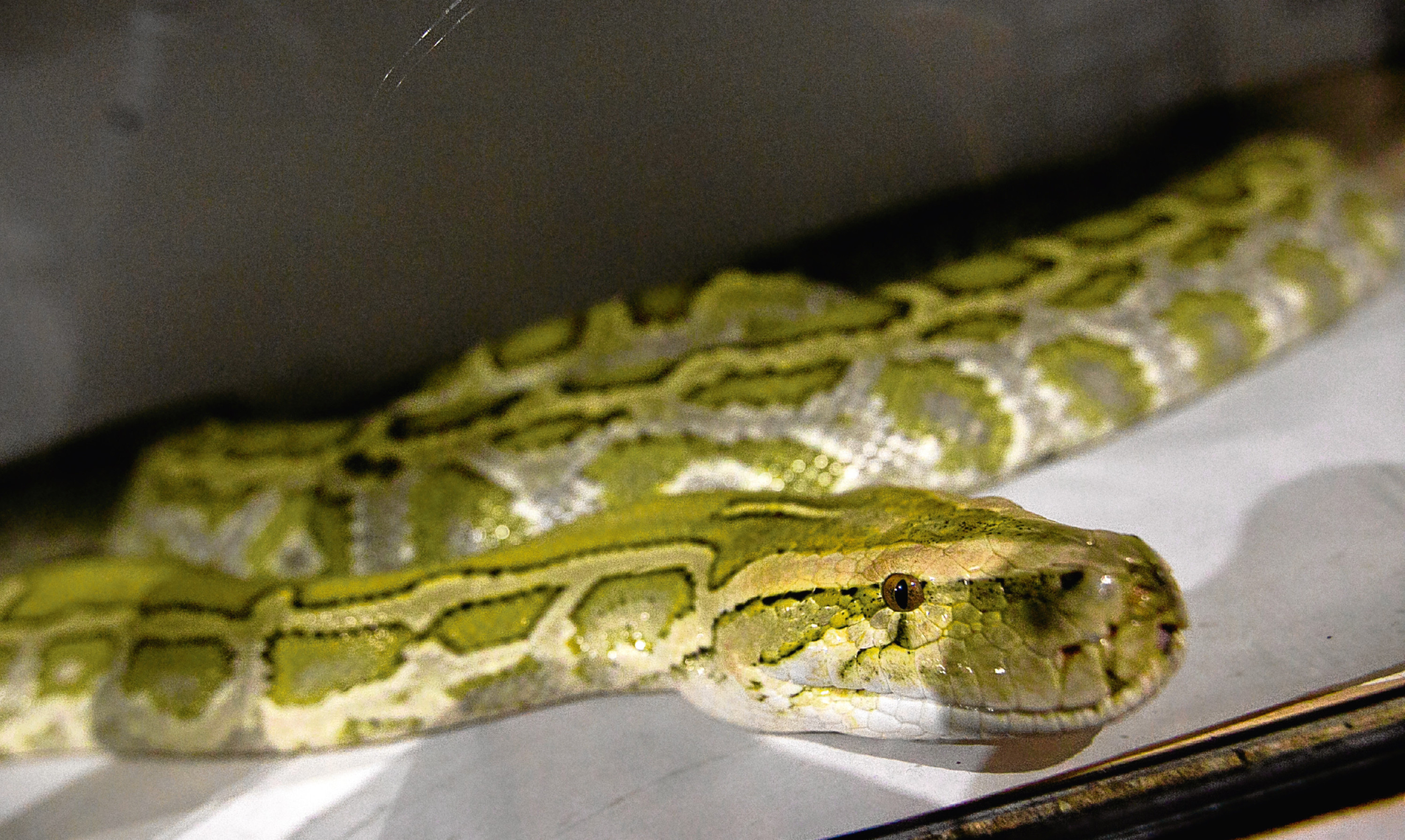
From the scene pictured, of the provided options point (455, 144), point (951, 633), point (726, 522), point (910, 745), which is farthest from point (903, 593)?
point (455, 144)

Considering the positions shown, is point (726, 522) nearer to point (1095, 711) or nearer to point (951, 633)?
point (951, 633)

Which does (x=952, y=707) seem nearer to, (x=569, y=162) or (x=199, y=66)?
(x=569, y=162)

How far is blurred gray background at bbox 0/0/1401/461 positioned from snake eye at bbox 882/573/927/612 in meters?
1.30

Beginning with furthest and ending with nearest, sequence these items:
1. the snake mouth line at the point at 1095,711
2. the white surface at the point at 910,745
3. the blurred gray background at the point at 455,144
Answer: the blurred gray background at the point at 455,144
the white surface at the point at 910,745
the snake mouth line at the point at 1095,711

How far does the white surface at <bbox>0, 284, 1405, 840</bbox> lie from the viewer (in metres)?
1.89

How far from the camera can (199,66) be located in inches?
96.8

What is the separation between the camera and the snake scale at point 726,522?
196 cm

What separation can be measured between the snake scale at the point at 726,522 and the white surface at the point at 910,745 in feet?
0.27

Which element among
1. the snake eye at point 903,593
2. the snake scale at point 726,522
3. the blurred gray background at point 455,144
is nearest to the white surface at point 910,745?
the snake scale at point 726,522

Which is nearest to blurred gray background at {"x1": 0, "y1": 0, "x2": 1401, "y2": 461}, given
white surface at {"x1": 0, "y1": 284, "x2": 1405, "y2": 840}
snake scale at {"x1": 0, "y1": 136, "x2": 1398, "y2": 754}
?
snake scale at {"x1": 0, "y1": 136, "x2": 1398, "y2": 754}

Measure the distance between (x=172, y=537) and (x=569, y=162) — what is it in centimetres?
186

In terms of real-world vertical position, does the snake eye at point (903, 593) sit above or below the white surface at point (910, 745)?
above

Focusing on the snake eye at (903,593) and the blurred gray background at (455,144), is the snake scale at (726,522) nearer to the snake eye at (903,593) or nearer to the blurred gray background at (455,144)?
the snake eye at (903,593)

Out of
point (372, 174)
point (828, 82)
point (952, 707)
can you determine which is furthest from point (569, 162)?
point (952, 707)
